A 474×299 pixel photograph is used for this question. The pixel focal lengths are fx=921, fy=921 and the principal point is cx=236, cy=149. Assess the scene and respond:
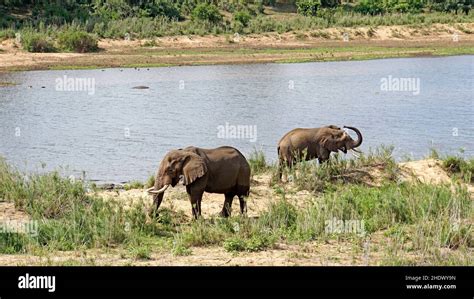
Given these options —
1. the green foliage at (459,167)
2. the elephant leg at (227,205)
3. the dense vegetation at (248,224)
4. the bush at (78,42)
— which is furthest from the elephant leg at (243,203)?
the bush at (78,42)

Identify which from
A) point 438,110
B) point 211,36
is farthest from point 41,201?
point 211,36

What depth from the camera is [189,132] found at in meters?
23.6

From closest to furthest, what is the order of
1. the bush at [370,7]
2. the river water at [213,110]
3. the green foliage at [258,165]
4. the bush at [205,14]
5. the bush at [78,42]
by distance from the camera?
the green foliage at [258,165] → the river water at [213,110] → the bush at [78,42] → the bush at [205,14] → the bush at [370,7]

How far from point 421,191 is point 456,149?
8.35m

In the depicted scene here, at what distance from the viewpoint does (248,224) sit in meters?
11.2

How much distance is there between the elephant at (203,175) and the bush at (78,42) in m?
28.8

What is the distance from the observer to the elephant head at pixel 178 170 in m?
12.4

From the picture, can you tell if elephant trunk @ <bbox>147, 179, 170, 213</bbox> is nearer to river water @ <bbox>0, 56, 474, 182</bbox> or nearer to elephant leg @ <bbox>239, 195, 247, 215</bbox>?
elephant leg @ <bbox>239, 195, 247, 215</bbox>

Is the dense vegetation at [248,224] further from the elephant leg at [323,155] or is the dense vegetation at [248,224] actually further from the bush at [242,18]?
the bush at [242,18]

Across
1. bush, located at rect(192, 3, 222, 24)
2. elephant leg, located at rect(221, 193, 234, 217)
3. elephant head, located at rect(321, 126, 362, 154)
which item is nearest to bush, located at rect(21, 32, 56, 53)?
bush, located at rect(192, 3, 222, 24)

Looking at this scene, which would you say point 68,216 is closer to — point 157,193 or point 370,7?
point 157,193

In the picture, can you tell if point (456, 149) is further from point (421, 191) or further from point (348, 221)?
point (348, 221)

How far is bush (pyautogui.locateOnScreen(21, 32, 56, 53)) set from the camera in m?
39.3

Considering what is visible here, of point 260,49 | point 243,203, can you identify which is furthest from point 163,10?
point 243,203
